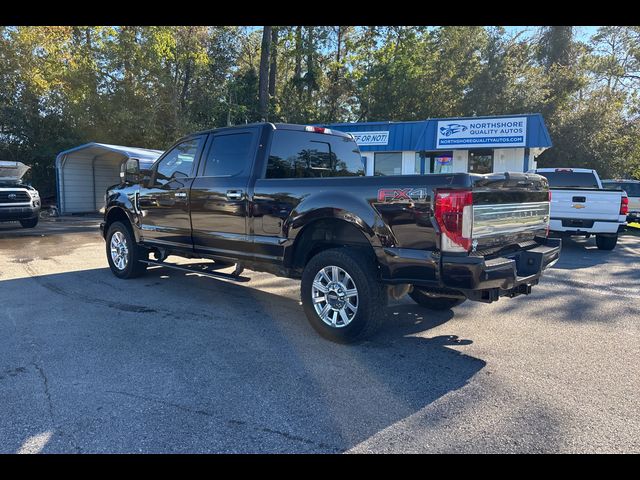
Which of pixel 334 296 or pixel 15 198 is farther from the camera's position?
pixel 15 198

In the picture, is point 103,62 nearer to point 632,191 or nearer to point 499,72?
point 499,72

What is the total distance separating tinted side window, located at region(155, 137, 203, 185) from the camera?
608cm

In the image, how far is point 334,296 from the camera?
14.7ft

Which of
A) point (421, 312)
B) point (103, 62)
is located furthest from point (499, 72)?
point (421, 312)

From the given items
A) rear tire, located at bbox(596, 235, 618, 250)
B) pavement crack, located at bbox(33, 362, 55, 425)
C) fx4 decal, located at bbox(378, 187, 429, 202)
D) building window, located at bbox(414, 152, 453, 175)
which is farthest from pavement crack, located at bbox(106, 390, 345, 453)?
building window, located at bbox(414, 152, 453, 175)

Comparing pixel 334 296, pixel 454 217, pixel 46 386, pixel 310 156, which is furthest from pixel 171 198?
pixel 454 217

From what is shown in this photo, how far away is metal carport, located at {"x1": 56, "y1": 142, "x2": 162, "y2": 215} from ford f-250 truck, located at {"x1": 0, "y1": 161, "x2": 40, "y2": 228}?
370 cm

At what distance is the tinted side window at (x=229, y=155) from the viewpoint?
5.40 meters

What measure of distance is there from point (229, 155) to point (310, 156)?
97 cm

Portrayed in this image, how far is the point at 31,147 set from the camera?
23.3 metres

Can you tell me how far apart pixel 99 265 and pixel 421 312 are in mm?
6033

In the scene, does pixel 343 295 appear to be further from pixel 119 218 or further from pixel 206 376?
pixel 119 218

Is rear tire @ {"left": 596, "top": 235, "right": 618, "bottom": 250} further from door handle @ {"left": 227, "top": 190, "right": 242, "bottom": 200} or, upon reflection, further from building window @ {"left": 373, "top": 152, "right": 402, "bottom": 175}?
door handle @ {"left": 227, "top": 190, "right": 242, "bottom": 200}

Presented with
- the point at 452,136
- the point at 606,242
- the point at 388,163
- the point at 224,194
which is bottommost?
the point at 606,242
